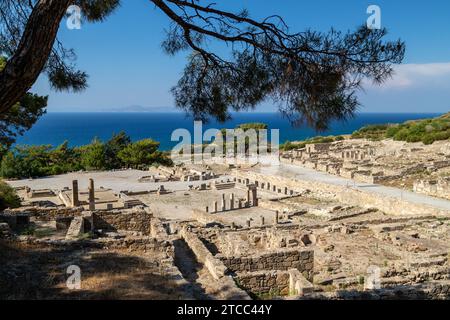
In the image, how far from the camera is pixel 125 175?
3962 cm

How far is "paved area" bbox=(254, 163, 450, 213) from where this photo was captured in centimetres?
2114

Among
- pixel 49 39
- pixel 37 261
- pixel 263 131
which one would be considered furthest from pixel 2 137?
pixel 263 131

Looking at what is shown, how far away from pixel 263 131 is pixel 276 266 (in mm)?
51193

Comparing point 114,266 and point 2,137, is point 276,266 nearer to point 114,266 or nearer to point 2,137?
point 114,266

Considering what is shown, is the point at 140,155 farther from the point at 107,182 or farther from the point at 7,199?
the point at 7,199

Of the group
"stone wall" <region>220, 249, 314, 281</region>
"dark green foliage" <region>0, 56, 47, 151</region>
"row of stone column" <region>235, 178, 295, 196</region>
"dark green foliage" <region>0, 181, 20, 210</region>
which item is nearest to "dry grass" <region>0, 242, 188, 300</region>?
"stone wall" <region>220, 249, 314, 281</region>

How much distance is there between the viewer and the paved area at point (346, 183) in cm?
2114

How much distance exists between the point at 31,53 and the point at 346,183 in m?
25.3

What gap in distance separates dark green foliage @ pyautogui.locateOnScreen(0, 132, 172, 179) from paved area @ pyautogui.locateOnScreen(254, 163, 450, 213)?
14838 millimetres

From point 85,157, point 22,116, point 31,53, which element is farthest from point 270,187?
point 31,53

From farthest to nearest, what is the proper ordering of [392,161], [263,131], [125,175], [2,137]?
[263,131] < [125,175] < [392,161] < [2,137]

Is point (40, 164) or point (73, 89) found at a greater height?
point (73, 89)

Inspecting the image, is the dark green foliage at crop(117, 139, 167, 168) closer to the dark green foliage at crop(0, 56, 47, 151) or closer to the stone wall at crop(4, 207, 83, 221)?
the dark green foliage at crop(0, 56, 47, 151)

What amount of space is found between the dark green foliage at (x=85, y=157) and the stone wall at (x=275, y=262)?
3455 cm
